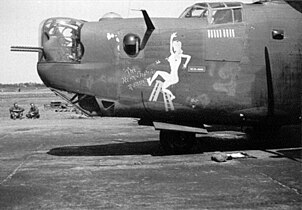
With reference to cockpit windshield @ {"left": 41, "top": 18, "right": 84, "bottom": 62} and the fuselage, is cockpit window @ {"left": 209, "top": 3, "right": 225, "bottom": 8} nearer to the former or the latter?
the fuselage

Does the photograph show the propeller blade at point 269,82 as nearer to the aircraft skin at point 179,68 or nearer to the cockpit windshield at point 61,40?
the aircraft skin at point 179,68

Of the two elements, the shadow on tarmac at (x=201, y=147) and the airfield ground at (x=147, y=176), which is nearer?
the airfield ground at (x=147, y=176)

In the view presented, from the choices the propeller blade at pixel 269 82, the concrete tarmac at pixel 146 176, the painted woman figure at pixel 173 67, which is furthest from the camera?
the propeller blade at pixel 269 82

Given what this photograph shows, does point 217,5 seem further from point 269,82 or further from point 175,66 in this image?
point 269,82

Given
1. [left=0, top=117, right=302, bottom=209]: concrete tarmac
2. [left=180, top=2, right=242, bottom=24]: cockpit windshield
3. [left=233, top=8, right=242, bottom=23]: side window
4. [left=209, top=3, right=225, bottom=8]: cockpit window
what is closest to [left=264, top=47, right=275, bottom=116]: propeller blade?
[left=233, top=8, right=242, bottom=23]: side window

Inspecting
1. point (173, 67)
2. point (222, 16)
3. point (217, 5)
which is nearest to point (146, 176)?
point (173, 67)

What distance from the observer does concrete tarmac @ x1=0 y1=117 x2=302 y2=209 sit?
6594 millimetres

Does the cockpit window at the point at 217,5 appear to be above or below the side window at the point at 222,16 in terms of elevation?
above

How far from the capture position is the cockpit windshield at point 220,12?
1057 cm

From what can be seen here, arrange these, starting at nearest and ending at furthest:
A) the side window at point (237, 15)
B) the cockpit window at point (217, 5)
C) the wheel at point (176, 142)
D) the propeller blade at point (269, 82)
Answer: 1. the propeller blade at point (269, 82)
2. the side window at point (237, 15)
3. the cockpit window at point (217, 5)
4. the wheel at point (176, 142)

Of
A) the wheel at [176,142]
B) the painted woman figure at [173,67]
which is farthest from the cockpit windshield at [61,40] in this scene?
the wheel at [176,142]

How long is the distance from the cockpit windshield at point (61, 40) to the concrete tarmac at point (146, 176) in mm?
2815

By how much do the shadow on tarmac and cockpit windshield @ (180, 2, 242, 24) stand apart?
144 inches

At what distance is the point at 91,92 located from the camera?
10.3 metres
